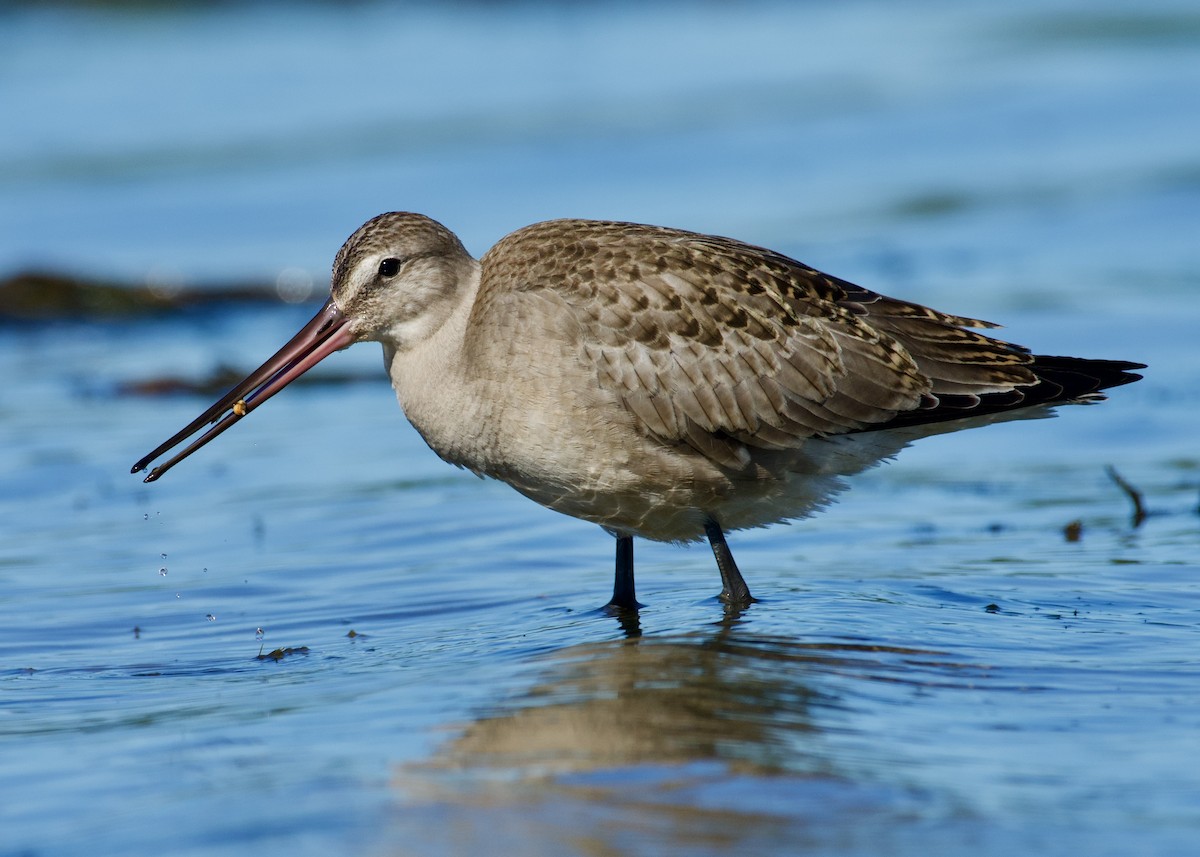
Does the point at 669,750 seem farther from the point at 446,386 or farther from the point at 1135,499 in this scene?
the point at 1135,499

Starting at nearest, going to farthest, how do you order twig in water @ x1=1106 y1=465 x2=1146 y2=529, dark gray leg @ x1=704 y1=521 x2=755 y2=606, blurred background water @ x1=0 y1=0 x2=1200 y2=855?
blurred background water @ x1=0 y1=0 x2=1200 y2=855
dark gray leg @ x1=704 y1=521 x2=755 y2=606
twig in water @ x1=1106 y1=465 x2=1146 y2=529

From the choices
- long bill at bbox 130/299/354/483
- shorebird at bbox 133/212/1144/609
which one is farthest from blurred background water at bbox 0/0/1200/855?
long bill at bbox 130/299/354/483

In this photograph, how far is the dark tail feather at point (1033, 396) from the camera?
261 inches

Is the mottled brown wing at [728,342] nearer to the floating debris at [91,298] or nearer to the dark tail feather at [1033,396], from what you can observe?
the dark tail feather at [1033,396]

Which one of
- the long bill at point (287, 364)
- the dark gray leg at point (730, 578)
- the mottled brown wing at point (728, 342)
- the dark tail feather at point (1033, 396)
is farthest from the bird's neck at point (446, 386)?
the dark tail feather at point (1033, 396)

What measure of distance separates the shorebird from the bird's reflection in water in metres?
0.63

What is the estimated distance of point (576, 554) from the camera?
7723 mm

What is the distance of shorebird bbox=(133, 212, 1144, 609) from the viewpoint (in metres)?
6.21

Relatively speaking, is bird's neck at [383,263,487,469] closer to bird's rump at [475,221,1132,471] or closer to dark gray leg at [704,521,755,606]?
bird's rump at [475,221,1132,471]

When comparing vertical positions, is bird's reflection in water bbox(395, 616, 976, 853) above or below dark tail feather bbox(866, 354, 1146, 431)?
below

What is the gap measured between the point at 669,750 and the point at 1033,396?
251cm

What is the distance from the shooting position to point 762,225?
1437cm

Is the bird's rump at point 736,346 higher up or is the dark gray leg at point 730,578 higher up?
the bird's rump at point 736,346

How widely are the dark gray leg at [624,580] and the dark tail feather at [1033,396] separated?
3.34 feet
